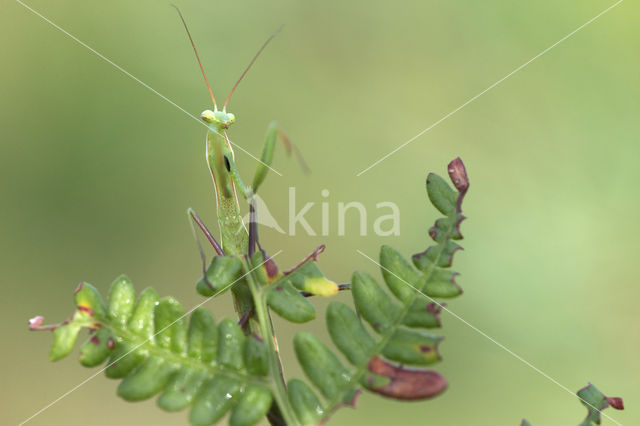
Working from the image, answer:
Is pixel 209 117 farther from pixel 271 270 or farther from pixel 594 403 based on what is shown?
pixel 594 403

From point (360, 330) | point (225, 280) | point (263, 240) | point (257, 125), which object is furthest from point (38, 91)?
point (360, 330)

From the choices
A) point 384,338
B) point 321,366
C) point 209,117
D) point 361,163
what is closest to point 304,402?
point 321,366

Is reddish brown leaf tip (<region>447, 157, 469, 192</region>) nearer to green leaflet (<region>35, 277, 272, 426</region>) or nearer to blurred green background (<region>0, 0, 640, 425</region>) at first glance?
green leaflet (<region>35, 277, 272, 426</region>)

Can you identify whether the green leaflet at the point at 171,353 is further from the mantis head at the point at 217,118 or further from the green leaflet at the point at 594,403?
the mantis head at the point at 217,118

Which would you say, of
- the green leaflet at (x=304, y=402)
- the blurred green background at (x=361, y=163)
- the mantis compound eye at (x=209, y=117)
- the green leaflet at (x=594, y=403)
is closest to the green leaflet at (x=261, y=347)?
the green leaflet at (x=304, y=402)

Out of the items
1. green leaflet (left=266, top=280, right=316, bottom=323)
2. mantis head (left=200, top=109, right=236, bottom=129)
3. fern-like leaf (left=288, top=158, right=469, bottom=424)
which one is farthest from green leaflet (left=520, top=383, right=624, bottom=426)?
mantis head (left=200, top=109, right=236, bottom=129)
